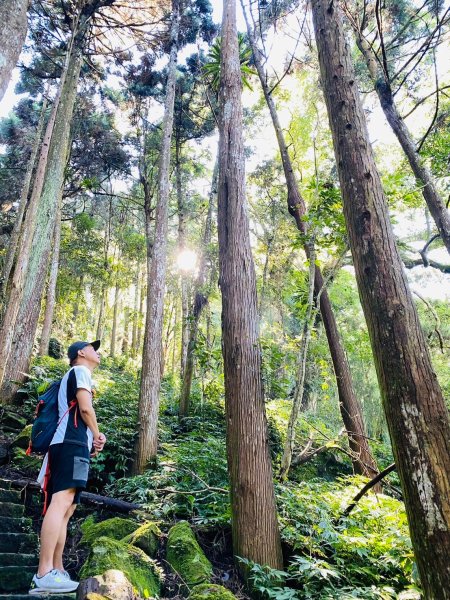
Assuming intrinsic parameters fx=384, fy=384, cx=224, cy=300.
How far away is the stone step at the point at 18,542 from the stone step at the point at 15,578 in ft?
1.55

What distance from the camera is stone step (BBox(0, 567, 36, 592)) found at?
2936 mm

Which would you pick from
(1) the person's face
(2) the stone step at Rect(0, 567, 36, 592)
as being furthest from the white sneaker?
(1) the person's face

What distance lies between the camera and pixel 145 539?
3898mm

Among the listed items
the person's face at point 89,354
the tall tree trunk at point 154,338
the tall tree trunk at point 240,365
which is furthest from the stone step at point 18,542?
the tall tree trunk at point 154,338

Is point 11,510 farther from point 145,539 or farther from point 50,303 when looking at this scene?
point 50,303

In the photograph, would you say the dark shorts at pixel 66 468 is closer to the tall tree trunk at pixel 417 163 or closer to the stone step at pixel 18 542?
the stone step at pixel 18 542

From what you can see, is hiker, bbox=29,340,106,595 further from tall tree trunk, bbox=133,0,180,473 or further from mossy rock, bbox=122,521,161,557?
tall tree trunk, bbox=133,0,180,473

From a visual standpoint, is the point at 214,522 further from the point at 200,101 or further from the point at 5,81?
the point at 200,101

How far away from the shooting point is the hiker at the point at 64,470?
2.72 m

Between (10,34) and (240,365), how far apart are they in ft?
12.3

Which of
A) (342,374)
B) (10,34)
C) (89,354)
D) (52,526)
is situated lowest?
(52,526)

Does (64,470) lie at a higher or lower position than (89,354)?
lower

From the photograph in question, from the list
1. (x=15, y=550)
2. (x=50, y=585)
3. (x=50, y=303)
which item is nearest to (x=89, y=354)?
(x=50, y=585)

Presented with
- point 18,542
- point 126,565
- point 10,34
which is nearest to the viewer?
point 126,565
